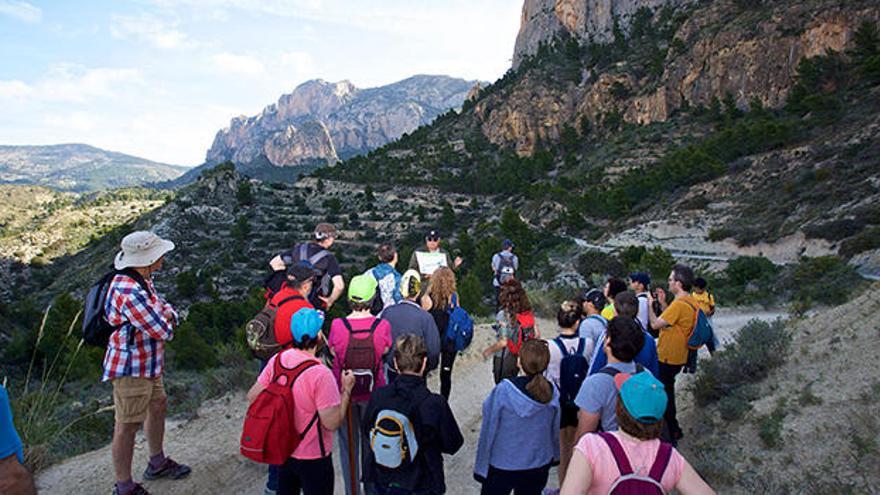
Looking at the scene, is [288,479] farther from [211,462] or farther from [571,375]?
[211,462]

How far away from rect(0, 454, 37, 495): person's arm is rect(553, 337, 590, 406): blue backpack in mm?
3065

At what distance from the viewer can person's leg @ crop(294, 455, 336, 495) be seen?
117 inches

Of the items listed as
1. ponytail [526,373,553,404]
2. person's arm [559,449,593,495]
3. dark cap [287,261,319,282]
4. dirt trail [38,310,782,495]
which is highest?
dark cap [287,261,319,282]

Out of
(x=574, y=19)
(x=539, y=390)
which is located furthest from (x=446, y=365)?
(x=574, y=19)

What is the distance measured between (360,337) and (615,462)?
80.2 inches

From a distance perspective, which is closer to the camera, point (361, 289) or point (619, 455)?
point (619, 455)

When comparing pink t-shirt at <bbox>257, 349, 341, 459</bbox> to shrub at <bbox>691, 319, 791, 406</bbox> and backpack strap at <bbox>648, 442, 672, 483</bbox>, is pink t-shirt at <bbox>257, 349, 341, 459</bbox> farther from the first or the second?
shrub at <bbox>691, 319, 791, 406</bbox>

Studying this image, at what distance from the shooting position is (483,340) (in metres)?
9.40

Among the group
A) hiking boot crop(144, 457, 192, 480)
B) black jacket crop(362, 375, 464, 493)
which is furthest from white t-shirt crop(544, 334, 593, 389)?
hiking boot crop(144, 457, 192, 480)

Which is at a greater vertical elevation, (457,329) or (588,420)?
(588,420)

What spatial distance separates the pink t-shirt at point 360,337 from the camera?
3555mm

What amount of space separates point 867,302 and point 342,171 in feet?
221

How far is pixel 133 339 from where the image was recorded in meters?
3.63

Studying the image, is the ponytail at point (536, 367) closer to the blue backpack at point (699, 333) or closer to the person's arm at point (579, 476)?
the person's arm at point (579, 476)
